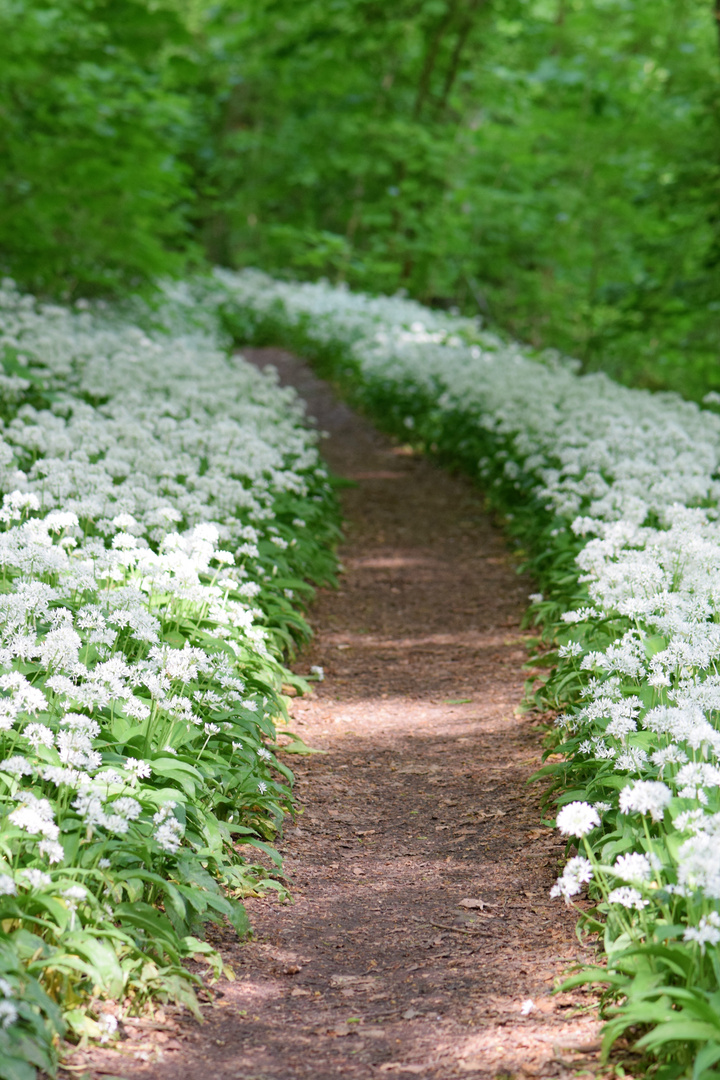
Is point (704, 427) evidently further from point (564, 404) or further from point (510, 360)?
point (510, 360)

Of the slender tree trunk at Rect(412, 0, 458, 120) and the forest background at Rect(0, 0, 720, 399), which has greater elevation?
the slender tree trunk at Rect(412, 0, 458, 120)

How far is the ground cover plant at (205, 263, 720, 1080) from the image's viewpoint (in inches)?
111

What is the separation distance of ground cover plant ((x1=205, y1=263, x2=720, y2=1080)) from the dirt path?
0.85ft

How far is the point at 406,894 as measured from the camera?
4160 mm

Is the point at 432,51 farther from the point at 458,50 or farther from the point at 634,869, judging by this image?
the point at 634,869

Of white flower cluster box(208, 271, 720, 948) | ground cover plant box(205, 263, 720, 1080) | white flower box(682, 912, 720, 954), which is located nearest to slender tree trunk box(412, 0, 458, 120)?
white flower cluster box(208, 271, 720, 948)

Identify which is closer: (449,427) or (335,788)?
(335,788)

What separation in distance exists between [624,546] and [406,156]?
1504 centimetres

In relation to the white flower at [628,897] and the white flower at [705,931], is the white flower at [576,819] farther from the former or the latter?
the white flower at [705,931]

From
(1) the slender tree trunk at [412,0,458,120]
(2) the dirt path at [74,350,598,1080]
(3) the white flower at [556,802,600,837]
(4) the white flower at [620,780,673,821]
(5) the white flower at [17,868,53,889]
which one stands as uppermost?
(1) the slender tree trunk at [412,0,458,120]

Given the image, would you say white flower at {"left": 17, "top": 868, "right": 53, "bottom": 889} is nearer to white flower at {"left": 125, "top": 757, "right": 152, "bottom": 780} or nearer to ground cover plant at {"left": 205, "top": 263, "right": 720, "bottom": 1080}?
white flower at {"left": 125, "top": 757, "right": 152, "bottom": 780}

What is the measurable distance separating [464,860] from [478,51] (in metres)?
20.6

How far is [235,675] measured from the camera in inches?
185

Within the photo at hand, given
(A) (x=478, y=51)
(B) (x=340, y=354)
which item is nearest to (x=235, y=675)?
(B) (x=340, y=354)
